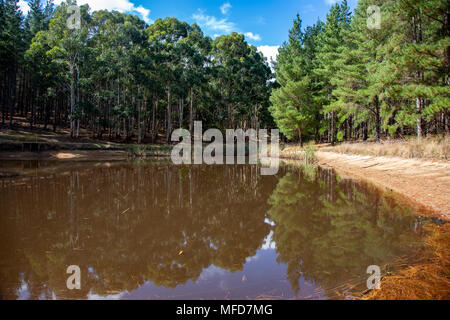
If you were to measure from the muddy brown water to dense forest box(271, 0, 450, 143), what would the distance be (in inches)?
314

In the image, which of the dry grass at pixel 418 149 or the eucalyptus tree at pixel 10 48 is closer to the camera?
the dry grass at pixel 418 149

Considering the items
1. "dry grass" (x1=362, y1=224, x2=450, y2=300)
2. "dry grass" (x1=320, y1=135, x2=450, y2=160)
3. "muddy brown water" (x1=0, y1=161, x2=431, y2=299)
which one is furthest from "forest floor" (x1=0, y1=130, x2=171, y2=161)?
"dry grass" (x1=362, y1=224, x2=450, y2=300)

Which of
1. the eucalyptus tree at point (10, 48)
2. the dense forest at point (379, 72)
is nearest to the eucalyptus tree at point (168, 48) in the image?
the dense forest at point (379, 72)

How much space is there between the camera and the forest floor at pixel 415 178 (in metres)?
6.05

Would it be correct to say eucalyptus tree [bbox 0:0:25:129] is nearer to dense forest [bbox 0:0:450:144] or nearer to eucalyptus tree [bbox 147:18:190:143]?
dense forest [bbox 0:0:450:144]

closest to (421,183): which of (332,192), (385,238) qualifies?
(332,192)

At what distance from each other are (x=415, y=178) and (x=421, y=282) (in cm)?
810

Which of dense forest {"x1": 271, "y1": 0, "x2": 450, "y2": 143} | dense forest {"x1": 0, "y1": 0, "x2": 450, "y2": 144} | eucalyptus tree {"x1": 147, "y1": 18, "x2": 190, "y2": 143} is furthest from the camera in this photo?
eucalyptus tree {"x1": 147, "y1": 18, "x2": 190, "y2": 143}

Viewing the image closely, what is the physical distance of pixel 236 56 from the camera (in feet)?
125

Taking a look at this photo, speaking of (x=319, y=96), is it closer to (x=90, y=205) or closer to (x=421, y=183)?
(x=421, y=183)

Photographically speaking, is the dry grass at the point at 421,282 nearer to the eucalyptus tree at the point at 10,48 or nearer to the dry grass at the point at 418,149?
the dry grass at the point at 418,149

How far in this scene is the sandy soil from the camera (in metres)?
6.04

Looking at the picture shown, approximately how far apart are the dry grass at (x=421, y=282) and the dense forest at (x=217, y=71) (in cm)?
1224
